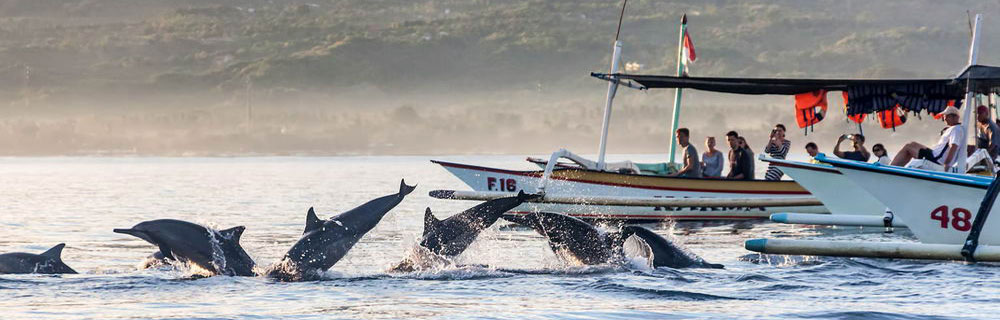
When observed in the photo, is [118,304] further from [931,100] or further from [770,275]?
[931,100]

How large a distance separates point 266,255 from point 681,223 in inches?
412

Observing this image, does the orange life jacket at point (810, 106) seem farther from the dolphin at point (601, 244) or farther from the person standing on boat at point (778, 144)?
the dolphin at point (601, 244)

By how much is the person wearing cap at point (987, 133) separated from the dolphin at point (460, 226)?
11.3 m

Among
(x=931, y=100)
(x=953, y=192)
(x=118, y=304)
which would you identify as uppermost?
(x=931, y=100)

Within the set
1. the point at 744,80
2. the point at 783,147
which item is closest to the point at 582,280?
the point at 744,80

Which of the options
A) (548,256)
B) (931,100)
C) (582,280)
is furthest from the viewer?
(931,100)

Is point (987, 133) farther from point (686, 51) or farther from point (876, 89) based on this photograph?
point (686, 51)

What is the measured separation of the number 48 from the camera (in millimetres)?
18094

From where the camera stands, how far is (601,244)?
61.9 feet

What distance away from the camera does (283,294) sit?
16.8m

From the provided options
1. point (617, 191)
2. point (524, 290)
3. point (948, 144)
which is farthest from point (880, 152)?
point (524, 290)

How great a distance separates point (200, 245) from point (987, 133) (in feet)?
50.9

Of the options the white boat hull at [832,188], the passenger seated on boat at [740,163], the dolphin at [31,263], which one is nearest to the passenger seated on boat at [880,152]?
the passenger seated on boat at [740,163]

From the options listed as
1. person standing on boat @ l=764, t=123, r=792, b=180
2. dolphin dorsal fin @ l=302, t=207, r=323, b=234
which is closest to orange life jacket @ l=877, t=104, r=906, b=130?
person standing on boat @ l=764, t=123, r=792, b=180
